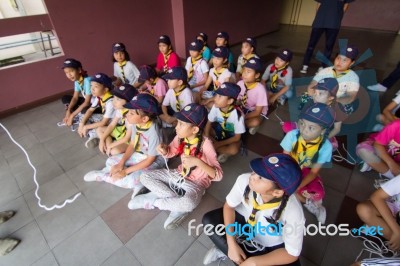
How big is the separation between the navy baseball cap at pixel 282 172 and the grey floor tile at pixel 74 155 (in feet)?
7.23

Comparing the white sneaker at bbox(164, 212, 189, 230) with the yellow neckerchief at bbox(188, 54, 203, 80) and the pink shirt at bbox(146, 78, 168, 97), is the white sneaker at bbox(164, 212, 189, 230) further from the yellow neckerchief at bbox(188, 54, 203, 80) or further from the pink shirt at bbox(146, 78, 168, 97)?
the yellow neckerchief at bbox(188, 54, 203, 80)

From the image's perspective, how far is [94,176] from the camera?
2195mm

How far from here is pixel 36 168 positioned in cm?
243

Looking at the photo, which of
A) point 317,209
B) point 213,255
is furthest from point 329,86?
point 213,255

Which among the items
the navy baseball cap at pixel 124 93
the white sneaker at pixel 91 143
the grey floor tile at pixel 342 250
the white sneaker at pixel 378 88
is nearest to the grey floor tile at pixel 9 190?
the white sneaker at pixel 91 143

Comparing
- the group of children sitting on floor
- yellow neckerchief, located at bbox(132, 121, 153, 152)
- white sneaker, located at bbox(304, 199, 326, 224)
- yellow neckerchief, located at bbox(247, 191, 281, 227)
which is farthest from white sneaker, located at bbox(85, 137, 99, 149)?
white sneaker, located at bbox(304, 199, 326, 224)

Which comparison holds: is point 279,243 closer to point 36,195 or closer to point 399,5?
point 36,195

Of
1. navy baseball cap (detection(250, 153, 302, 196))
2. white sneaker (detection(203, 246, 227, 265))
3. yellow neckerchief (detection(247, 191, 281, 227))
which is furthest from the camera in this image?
white sneaker (detection(203, 246, 227, 265))

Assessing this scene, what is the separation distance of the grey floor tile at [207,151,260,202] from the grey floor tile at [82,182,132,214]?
2.74 feet

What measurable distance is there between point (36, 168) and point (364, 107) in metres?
4.29

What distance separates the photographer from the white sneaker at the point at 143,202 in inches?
73.5

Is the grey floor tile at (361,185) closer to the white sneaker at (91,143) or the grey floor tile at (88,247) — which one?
the grey floor tile at (88,247)

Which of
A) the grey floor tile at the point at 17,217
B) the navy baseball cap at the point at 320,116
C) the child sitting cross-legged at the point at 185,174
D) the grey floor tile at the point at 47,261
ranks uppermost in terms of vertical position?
the navy baseball cap at the point at 320,116

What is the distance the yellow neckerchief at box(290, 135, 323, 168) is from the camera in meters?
1.67
